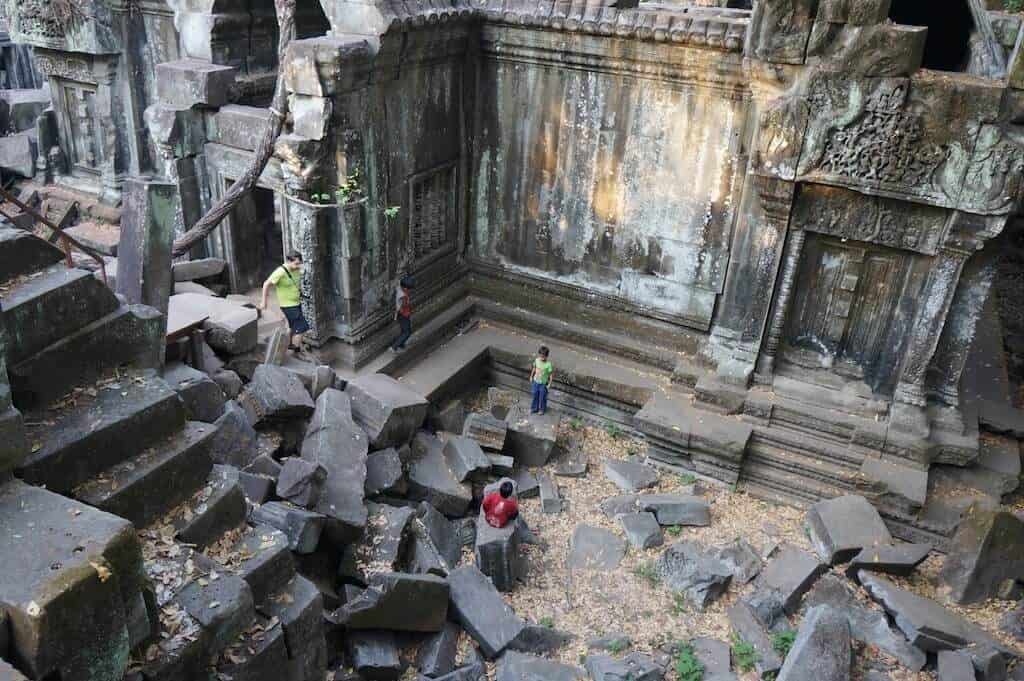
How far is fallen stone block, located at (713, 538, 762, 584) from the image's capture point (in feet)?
24.9

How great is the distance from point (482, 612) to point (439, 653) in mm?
513

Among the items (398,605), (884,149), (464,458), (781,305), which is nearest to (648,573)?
(464,458)

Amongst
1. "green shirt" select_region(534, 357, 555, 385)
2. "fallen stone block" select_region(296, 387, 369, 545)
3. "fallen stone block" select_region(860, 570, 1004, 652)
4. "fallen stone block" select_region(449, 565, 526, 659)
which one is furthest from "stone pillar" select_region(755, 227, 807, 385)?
"fallen stone block" select_region(296, 387, 369, 545)

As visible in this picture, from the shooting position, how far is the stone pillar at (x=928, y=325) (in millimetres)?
7941

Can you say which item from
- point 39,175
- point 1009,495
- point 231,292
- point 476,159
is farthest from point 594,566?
point 39,175

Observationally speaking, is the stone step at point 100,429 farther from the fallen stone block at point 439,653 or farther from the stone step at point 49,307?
the fallen stone block at point 439,653

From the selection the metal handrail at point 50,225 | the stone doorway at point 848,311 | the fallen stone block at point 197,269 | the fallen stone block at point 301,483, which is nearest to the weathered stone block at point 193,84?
the fallen stone block at point 197,269

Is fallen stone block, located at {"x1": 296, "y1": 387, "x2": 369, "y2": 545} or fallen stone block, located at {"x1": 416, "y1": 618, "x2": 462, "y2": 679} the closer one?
fallen stone block, located at {"x1": 416, "y1": 618, "x2": 462, "y2": 679}

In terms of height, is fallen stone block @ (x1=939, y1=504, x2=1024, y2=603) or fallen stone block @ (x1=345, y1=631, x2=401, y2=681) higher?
fallen stone block @ (x1=939, y1=504, x2=1024, y2=603)

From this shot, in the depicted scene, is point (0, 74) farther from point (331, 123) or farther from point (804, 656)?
point (804, 656)

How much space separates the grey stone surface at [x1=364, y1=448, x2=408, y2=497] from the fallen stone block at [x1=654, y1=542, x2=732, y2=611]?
106 inches

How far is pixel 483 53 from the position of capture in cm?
973

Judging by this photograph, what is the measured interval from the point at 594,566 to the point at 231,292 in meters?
6.13

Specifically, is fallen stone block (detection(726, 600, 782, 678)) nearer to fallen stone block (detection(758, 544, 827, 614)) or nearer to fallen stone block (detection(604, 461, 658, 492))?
fallen stone block (detection(758, 544, 827, 614))
